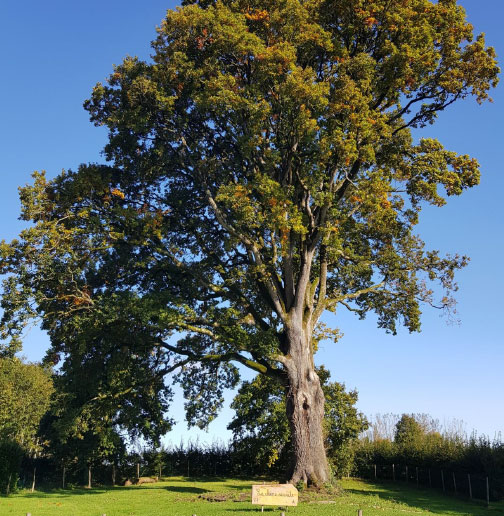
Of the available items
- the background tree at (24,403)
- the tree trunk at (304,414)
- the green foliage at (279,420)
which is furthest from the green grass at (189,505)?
the background tree at (24,403)

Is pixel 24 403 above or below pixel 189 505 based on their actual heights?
above

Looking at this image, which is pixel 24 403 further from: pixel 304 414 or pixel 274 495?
pixel 274 495

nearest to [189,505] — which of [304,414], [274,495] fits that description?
[274,495]

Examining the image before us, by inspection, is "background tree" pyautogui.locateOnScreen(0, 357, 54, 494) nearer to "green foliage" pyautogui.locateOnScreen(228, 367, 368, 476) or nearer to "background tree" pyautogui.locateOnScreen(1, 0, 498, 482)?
"green foliage" pyautogui.locateOnScreen(228, 367, 368, 476)

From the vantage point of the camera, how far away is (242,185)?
880 inches

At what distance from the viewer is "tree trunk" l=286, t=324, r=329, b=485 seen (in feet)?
73.8

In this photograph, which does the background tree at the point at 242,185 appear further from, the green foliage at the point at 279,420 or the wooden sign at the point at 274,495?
the green foliage at the point at 279,420

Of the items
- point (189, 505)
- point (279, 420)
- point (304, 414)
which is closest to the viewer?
point (189, 505)

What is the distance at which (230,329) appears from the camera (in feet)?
75.3

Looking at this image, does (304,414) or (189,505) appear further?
(304,414)

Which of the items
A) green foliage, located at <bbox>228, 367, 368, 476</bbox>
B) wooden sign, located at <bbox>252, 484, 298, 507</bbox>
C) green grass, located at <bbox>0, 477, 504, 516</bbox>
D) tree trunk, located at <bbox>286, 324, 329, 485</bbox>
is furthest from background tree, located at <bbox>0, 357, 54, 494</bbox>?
→ wooden sign, located at <bbox>252, 484, 298, 507</bbox>

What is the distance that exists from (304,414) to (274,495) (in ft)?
21.3

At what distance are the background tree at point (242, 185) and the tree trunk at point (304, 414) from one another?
0.06 meters

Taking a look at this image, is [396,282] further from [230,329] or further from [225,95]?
[225,95]
